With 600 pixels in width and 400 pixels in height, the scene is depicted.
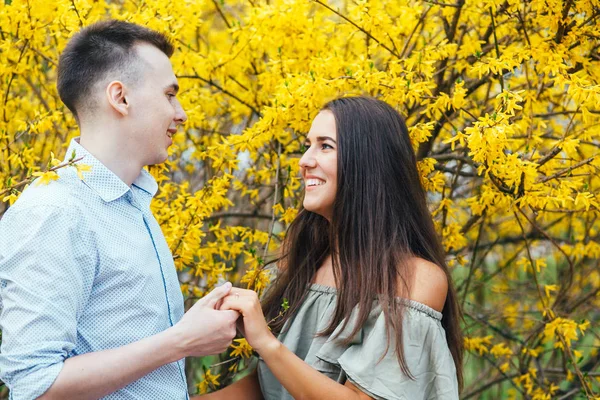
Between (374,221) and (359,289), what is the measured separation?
23 cm

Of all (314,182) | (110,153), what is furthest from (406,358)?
(110,153)

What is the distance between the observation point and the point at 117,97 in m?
2.01

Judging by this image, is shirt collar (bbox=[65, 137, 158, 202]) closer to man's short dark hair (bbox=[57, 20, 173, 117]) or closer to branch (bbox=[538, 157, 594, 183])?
man's short dark hair (bbox=[57, 20, 173, 117])

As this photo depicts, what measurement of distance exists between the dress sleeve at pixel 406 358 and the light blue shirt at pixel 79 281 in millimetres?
472

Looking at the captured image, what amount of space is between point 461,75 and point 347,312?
1676 millimetres

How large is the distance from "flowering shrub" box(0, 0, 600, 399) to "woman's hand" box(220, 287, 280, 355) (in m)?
0.62

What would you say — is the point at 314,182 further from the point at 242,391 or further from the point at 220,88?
the point at 220,88

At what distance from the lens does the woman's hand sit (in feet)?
6.63

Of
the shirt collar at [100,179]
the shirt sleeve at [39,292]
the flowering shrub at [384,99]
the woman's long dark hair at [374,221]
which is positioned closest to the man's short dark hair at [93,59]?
the shirt collar at [100,179]

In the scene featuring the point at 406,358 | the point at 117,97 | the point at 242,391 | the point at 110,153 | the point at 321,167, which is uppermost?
the point at 117,97

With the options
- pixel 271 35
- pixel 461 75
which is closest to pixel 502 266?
pixel 461 75

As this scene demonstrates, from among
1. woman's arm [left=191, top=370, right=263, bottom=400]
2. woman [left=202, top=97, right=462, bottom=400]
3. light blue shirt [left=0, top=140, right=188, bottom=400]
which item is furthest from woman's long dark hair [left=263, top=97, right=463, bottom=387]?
light blue shirt [left=0, top=140, right=188, bottom=400]

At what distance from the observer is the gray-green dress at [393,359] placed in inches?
83.4

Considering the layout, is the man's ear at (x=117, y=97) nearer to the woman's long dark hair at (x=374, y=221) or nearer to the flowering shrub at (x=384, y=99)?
the flowering shrub at (x=384, y=99)
